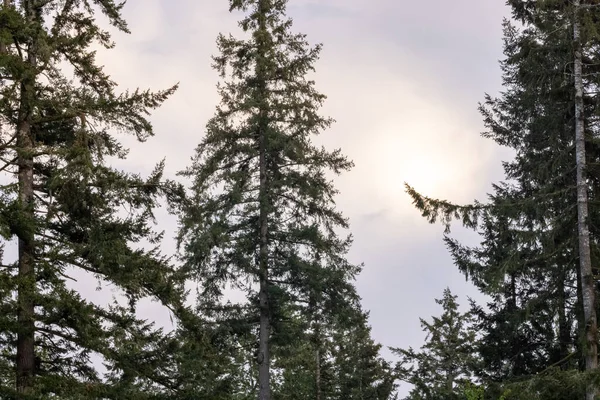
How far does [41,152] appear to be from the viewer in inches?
456

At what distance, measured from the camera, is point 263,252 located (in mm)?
23875

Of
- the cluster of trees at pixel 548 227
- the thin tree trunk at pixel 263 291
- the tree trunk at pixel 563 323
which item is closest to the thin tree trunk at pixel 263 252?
the thin tree trunk at pixel 263 291

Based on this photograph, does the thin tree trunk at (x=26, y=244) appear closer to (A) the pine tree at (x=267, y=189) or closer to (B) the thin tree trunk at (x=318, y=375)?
(A) the pine tree at (x=267, y=189)

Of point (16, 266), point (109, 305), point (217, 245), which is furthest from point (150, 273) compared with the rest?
point (217, 245)

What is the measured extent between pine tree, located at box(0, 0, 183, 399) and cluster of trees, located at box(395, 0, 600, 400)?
20.5 feet

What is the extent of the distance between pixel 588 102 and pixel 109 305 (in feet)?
45.2

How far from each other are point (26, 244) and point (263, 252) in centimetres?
1258

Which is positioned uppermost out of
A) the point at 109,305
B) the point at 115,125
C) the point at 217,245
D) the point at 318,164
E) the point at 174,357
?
the point at 318,164

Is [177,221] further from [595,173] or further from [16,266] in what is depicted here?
[595,173]

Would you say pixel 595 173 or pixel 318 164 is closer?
pixel 595 173

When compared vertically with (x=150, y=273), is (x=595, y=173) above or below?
above

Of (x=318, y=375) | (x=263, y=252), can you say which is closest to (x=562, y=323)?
(x=263, y=252)

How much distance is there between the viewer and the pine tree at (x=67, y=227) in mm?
11141

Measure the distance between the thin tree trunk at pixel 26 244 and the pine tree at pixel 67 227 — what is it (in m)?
0.02
